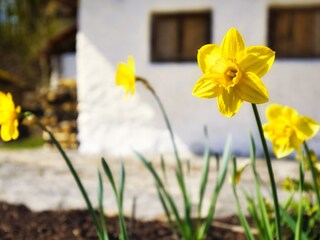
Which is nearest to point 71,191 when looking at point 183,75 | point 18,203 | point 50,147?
point 18,203

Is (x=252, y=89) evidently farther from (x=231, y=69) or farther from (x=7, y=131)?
(x=7, y=131)

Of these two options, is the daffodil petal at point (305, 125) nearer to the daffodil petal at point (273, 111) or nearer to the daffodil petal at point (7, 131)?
the daffodil petal at point (273, 111)

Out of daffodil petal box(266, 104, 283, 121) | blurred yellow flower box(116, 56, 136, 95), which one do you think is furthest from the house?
daffodil petal box(266, 104, 283, 121)

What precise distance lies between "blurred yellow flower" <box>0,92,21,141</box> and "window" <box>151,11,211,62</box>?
3820mm

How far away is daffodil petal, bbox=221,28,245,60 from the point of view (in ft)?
2.64

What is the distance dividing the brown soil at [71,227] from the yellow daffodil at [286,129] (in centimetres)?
68

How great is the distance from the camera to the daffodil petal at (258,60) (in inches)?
31.7

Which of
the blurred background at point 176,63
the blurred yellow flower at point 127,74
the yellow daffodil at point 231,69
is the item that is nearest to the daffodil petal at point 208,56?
the yellow daffodil at point 231,69

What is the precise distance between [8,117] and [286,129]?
2.11 ft

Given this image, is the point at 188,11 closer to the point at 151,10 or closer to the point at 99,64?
the point at 151,10

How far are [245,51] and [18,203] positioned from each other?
180 cm

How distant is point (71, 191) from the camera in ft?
8.85

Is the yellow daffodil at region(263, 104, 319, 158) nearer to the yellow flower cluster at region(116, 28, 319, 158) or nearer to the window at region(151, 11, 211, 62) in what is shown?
the yellow flower cluster at region(116, 28, 319, 158)

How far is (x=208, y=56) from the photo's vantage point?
82 centimetres
